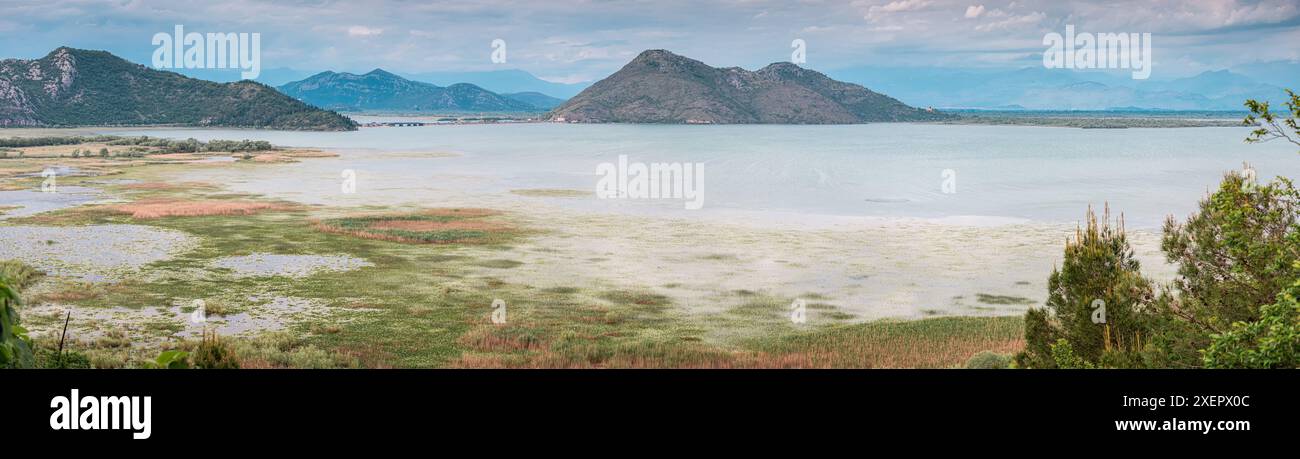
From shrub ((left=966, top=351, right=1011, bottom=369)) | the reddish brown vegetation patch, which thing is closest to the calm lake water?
the reddish brown vegetation patch

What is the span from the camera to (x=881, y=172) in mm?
108062

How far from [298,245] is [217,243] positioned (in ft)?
12.2

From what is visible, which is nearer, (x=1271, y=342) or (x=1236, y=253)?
(x=1271, y=342)

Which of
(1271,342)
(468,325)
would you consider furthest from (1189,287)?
(468,325)

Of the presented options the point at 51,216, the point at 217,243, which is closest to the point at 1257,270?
the point at 217,243

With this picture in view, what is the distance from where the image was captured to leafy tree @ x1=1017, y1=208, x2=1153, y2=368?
63.8ft

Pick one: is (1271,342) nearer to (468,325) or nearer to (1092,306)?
(1092,306)

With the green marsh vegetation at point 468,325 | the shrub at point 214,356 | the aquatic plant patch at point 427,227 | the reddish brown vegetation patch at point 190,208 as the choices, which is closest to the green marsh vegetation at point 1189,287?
the green marsh vegetation at point 468,325

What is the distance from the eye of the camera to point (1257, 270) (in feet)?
58.3

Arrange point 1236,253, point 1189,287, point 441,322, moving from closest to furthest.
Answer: point 1236,253, point 1189,287, point 441,322

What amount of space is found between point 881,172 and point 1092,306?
296 ft

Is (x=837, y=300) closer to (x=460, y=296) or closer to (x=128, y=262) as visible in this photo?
(x=460, y=296)

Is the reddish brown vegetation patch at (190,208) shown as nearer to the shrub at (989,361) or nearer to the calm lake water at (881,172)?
the calm lake water at (881,172)

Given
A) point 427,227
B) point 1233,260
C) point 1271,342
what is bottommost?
point 1271,342
